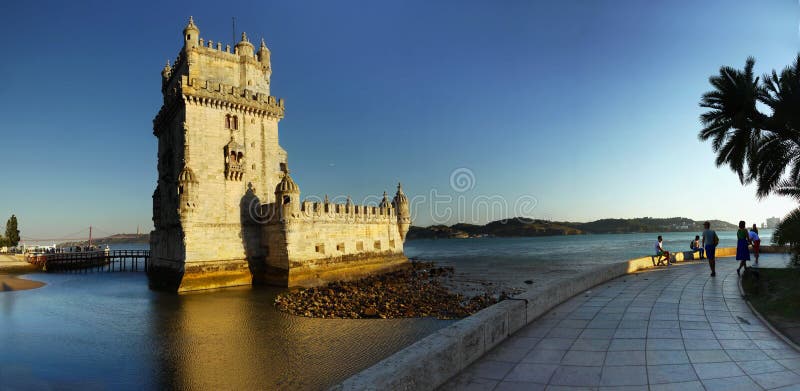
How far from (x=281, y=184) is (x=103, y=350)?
1478cm

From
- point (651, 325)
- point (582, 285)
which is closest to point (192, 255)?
point (582, 285)

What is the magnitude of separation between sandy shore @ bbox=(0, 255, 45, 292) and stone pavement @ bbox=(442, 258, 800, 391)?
39.0 metres

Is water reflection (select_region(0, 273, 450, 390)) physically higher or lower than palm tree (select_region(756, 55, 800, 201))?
lower

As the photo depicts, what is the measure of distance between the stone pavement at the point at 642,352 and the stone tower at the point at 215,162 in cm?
2277

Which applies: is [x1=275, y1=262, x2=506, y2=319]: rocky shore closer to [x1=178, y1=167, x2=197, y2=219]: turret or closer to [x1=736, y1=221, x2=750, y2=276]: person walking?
[x1=178, y1=167, x2=197, y2=219]: turret

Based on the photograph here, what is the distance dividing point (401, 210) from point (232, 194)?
15.3 m

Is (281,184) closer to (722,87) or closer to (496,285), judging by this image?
(496,285)

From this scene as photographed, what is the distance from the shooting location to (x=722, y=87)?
1705 cm

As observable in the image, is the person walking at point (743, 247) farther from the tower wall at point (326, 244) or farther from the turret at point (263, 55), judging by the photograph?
the turret at point (263, 55)

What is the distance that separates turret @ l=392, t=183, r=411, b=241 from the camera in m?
37.8

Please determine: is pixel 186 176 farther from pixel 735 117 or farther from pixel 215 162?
pixel 735 117

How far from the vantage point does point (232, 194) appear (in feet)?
90.0

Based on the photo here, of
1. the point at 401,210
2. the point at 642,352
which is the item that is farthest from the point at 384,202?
the point at 642,352

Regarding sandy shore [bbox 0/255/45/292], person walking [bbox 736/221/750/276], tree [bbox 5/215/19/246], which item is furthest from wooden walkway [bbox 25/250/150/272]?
person walking [bbox 736/221/750/276]
